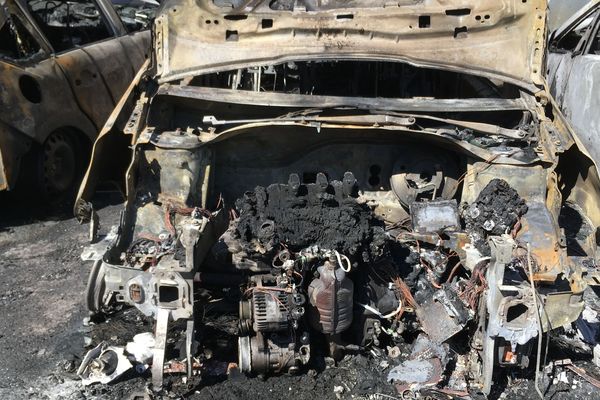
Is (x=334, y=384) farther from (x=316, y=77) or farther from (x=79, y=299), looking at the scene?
(x=316, y=77)

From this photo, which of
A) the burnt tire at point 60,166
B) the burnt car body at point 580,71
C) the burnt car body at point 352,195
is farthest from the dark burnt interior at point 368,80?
the burnt tire at point 60,166

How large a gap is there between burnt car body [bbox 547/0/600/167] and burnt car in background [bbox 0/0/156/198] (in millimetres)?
4547

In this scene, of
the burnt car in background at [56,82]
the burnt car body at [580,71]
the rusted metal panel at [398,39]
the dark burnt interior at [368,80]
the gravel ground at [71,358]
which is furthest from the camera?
the burnt car body at [580,71]

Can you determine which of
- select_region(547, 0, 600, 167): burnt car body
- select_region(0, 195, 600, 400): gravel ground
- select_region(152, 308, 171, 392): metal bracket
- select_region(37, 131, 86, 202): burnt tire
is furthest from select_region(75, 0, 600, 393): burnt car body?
select_region(37, 131, 86, 202): burnt tire

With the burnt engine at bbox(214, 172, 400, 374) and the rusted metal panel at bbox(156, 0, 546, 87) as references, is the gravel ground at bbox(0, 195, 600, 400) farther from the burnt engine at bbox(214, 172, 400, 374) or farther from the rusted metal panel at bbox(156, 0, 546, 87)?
the rusted metal panel at bbox(156, 0, 546, 87)

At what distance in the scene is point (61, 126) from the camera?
5.35m

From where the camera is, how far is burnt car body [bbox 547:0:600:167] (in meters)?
5.21

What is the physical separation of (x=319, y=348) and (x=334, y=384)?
288 millimetres

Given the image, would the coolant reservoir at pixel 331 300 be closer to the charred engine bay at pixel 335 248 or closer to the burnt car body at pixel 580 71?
the charred engine bay at pixel 335 248

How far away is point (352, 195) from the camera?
3182 millimetres

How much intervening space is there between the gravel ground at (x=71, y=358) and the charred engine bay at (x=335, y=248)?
0.13 feet

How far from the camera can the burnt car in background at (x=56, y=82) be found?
4.88m

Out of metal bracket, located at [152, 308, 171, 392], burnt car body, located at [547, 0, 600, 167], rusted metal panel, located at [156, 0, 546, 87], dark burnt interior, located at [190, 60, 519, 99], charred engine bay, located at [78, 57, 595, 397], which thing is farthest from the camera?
burnt car body, located at [547, 0, 600, 167]

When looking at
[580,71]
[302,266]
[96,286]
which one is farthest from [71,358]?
[580,71]
